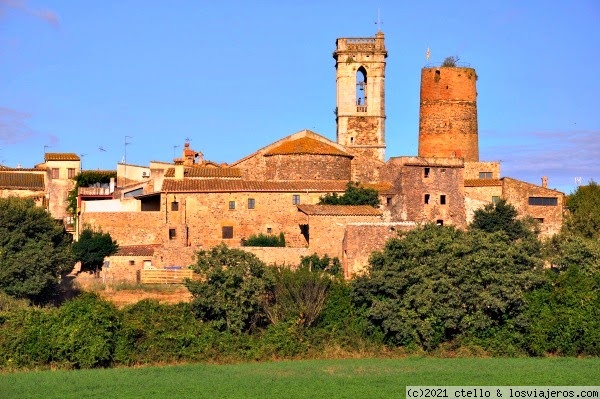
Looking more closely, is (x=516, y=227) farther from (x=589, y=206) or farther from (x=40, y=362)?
(x=40, y=362)

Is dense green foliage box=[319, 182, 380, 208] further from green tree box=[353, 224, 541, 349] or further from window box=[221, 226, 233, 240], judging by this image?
green tree box=[353, 224, 541, 349]

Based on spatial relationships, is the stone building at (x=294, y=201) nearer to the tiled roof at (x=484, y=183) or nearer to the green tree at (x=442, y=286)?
the tiled roof at (x=484, y=183)

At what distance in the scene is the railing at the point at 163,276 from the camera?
42531 millimetres

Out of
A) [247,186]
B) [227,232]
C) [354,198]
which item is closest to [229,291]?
[227,232]

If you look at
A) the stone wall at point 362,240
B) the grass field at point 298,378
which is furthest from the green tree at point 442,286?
the stone wall at point 362,240

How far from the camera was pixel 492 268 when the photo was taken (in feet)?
120

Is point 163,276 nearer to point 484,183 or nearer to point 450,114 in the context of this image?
point 484,183

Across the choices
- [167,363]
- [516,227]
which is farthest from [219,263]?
[516,227]

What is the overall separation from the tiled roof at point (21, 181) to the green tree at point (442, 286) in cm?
2558

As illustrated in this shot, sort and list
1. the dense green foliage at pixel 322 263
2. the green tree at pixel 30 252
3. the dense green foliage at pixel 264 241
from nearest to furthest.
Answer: the green tree at pixel 30 252
the dense green foliage at pixel 322 263
the dense green foliage at pixel 264 241

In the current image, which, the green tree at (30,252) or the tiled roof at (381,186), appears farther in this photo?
the tiled roof at (381,186)

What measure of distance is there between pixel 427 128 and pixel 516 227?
10909 mm

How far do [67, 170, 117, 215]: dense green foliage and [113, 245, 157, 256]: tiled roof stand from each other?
1013 cm

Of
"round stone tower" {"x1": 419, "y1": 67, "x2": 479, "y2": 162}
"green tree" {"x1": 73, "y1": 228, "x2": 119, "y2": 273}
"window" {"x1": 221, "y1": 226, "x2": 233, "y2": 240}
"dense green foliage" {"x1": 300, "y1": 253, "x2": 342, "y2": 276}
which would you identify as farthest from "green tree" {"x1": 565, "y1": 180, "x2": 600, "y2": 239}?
"green tree" {"x1": 73, "y1": 228, "x2": 119, "y2": 273}
